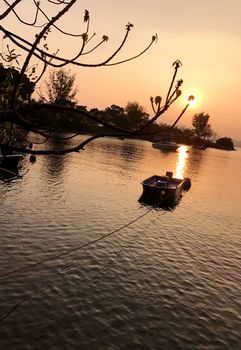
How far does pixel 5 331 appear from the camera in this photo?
16.3 metres

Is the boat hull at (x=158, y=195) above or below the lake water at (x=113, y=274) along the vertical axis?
above

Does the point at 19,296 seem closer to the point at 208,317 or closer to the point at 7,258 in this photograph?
the point at 7,258

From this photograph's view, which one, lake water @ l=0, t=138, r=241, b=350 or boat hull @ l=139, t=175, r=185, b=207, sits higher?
boat hull @ l=139, t=175, r=185, b=207

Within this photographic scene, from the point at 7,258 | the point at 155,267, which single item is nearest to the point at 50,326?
the point at 7,258

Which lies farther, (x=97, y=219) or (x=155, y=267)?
(x=97, y=219)

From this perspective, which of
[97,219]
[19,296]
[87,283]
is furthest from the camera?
[97,219]

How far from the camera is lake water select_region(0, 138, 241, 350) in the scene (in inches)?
678

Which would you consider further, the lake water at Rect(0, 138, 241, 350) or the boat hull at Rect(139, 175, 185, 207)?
the boat hull at Rect(139, 175, 185, 207)

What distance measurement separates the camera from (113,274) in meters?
23.2

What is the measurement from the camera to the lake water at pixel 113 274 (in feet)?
56.5

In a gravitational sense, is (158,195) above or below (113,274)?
above

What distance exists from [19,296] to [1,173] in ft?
112

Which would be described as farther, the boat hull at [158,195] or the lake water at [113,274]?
the boat hull at [158,195]

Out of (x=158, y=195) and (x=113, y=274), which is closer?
(x=113, y=274)
